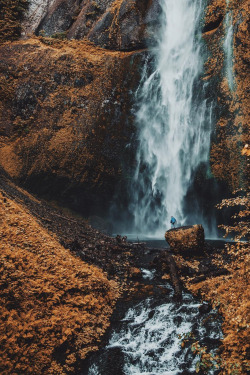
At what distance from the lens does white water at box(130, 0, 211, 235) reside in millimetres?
16531

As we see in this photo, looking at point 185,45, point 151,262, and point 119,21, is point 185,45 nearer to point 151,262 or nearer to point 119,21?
point 119,21

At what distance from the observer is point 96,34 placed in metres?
18.5

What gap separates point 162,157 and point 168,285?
35.7 feet

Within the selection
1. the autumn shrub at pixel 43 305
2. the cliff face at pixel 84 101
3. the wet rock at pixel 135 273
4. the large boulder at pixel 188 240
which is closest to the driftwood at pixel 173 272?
the wet rock at pixel 135 273

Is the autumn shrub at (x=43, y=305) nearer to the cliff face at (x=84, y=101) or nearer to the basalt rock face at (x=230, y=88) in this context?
the cliff face at (x=84, y=101)

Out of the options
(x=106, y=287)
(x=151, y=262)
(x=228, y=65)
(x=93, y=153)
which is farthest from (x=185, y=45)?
(x=106, y=287)

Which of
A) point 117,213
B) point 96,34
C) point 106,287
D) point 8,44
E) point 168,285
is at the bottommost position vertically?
point 106,287

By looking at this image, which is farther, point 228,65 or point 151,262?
point 228,65

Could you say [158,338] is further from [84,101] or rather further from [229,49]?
[229,49]

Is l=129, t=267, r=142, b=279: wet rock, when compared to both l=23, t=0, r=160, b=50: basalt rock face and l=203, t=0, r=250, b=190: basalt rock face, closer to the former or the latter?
l=203, t=0, r=250, b=190: basalt rock face

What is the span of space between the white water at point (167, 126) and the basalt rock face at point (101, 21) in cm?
127

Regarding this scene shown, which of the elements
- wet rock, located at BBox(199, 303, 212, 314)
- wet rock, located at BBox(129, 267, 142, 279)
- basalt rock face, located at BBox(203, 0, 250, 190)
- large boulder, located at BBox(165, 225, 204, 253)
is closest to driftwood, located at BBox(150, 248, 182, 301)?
wet rock, located at BBox(199, 303, 212, 314)

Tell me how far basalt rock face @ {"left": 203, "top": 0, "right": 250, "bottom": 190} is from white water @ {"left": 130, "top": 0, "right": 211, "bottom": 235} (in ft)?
4.70

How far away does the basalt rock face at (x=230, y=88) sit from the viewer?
527 inches
